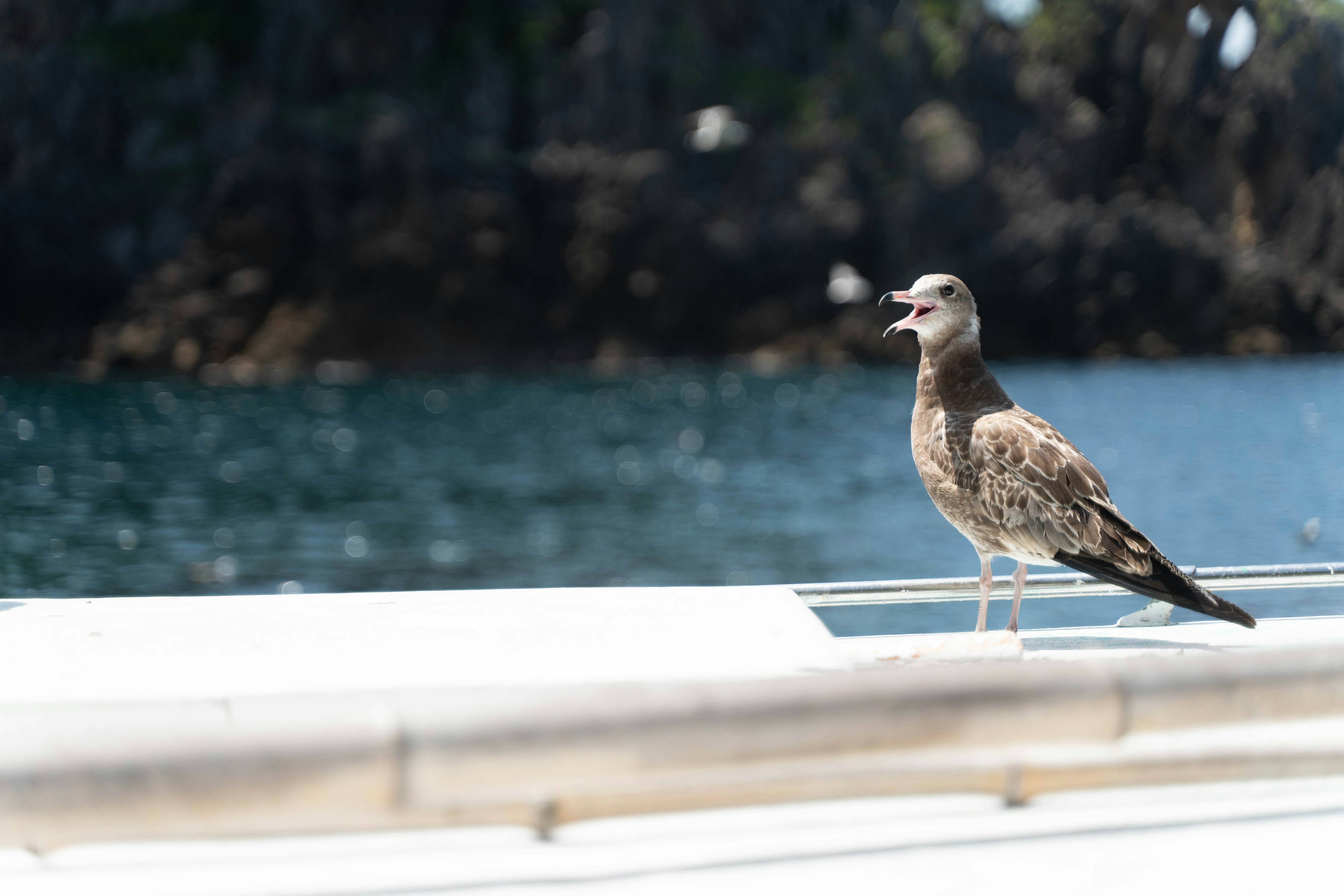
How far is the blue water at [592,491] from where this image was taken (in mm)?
27297

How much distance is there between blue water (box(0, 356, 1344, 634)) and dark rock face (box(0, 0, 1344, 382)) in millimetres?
19511

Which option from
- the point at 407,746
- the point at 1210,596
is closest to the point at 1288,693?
the point at 407,746

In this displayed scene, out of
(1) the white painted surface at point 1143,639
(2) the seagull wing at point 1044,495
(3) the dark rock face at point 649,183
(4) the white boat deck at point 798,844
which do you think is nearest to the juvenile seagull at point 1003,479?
(2) the seagull wing at point 1044,495

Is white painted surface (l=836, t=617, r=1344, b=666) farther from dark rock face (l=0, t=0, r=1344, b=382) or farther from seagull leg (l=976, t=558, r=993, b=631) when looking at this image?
dark rock face (l=0, t=0, r=1344, b=382)

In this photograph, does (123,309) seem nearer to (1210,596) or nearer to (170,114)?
(170,114)

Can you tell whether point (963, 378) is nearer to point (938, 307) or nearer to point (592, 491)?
point (938, 307)

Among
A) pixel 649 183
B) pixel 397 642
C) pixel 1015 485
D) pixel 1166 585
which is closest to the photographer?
pixel 397 642

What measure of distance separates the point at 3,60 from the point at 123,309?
24.1 metres

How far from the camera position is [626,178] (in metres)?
102

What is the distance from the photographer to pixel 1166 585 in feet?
11.0

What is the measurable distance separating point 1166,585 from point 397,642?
212cm

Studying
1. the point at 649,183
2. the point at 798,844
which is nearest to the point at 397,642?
the point at 798,844

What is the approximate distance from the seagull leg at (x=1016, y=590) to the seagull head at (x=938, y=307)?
79 cm

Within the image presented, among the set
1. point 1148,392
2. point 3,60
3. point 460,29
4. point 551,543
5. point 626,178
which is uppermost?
point 460,29
